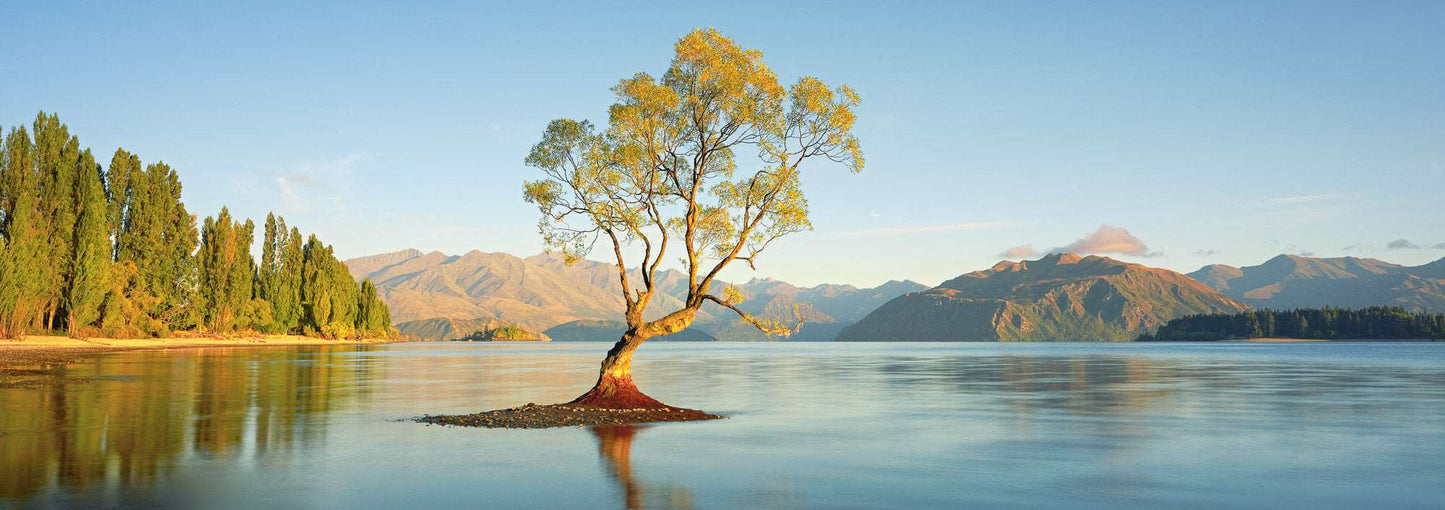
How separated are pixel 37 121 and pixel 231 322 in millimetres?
47574

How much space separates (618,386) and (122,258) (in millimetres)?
101353

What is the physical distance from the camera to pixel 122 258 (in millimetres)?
104688

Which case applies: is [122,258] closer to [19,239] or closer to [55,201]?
[55,201]

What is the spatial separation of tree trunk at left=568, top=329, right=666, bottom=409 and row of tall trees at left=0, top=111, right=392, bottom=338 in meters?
77.9

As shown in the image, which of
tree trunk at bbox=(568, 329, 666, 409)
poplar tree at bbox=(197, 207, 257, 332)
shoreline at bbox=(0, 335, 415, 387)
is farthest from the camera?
poplar tree at bbox=(197, 207, 257, 332)

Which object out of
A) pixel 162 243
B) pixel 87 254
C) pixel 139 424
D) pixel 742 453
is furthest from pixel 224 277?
pixel 742 453

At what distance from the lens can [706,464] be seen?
1825 cm

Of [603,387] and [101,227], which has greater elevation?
[101,227]

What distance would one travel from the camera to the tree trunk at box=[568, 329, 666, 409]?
29.8 m

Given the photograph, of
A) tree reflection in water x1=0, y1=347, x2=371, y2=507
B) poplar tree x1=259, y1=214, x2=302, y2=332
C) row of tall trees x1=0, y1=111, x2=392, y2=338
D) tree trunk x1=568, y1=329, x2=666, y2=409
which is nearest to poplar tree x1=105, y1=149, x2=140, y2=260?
row of tall trees x1=0, y1=111, x2=392, y2=338

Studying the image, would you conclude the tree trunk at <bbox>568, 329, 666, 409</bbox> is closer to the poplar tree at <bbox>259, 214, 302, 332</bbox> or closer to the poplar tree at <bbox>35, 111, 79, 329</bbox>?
the poplar tree at <bbox>35, 111, 79, 329</bbox>

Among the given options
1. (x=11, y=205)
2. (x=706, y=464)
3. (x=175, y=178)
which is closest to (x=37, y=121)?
(x=11, y=205)

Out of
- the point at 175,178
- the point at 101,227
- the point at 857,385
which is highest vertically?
the point at 175,178

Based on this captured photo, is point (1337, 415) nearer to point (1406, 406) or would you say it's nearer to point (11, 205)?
point (1406, 406)
